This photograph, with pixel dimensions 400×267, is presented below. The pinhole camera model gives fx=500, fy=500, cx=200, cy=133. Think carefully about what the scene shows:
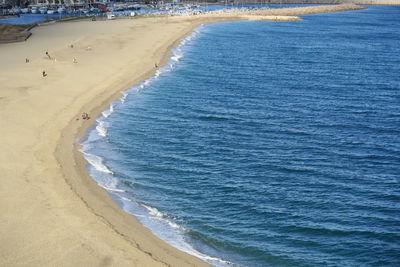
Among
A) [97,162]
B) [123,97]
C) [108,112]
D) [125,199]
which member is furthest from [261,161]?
[123,97]

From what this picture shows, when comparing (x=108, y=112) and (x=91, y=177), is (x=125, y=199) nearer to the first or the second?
(x=91, y=177)

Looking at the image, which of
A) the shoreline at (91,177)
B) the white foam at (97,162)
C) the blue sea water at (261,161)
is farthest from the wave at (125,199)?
the shoreline at (91,177)

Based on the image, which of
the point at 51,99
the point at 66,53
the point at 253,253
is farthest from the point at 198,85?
the point at 253,253

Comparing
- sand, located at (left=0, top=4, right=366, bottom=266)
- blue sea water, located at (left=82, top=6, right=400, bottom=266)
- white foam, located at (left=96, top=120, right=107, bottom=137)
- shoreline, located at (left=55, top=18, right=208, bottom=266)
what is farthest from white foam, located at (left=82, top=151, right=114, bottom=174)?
white foam, located at (left=96, top=120, right=107, bottom=137)

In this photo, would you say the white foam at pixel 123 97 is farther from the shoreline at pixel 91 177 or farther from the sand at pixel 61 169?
the sand at pixel 61 169

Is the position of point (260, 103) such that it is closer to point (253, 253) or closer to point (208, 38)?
point (253, 253)

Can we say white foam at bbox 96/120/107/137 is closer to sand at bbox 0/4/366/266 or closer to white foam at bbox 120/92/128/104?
sand at bbox 0/4/366/266
